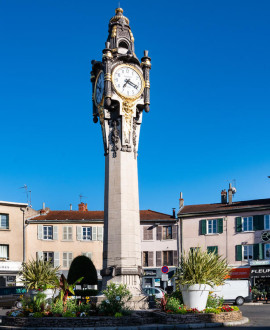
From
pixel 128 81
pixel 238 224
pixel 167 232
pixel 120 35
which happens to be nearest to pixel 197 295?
pixel 128 81

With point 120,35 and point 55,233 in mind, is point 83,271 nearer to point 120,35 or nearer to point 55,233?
point 120,35

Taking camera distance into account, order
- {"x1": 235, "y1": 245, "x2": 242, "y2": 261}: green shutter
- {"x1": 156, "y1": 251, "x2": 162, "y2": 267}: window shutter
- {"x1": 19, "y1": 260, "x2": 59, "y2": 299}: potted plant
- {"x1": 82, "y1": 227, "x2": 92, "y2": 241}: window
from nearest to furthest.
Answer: {"x1": 19, "y1": 260, "x2": 59, "y2": 299}: potted plant
{"x1": 235, "y1": 245, "x2": 242, "y2": 261}: green shutter
{"x1": 82, "y1": 227, "x2": 92, "y2": 241}: window
{"x1": 156, "y1": 251, "x2": 162, "y2": 267}: window shutter

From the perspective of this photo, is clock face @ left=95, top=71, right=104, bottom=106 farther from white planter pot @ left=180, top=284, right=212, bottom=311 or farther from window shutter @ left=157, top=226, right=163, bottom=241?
window shutter @ left=157, top=226, right=163, bottom=241

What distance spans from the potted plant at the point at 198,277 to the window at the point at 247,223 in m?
28.5

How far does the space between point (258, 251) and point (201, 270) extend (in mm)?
28643

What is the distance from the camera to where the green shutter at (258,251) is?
48188mm

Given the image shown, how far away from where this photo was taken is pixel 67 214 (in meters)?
54.1

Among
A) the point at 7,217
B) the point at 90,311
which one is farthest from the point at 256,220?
the point at 90,311

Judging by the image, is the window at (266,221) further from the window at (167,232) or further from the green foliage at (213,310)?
the green foliage at (213,310)

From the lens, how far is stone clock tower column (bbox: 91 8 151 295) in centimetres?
2406

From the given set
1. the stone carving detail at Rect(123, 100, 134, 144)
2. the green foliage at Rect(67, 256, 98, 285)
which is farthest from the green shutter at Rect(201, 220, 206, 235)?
the stone carving detail at Rect(123, 100, 134, 144)

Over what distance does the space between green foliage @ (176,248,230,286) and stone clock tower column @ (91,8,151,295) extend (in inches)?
125

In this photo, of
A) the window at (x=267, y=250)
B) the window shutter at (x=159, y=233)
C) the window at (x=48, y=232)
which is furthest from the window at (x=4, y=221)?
the window at (x=267, y=250)

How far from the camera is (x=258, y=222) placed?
49.0m
